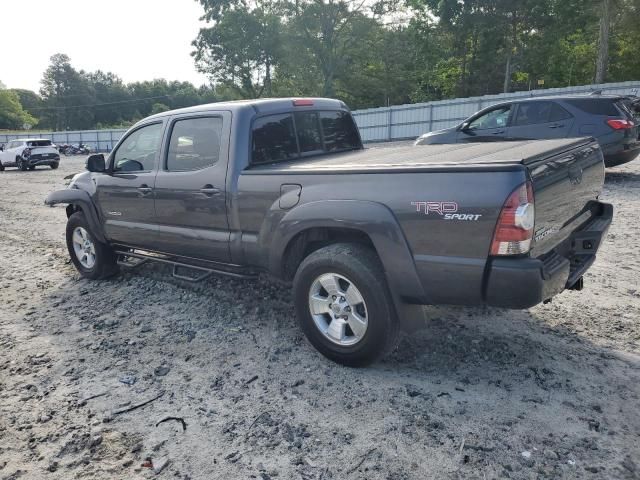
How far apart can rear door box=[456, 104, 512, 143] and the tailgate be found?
617 cm

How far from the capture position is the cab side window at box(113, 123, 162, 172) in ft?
15.5

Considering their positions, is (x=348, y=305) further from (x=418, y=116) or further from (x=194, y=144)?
(x=418, y=116)

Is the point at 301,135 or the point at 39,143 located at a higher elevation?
the point at 39,143

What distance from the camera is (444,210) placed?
279cm

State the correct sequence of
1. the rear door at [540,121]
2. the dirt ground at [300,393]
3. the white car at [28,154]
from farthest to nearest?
the white car at [28,154]
the rear door at [540,121]
the dirt ground at [300,393]

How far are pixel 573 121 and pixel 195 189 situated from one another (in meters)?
7.77

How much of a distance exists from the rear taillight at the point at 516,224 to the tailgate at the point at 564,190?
3.4 inches

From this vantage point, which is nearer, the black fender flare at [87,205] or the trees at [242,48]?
the black fender flare at [87,205]

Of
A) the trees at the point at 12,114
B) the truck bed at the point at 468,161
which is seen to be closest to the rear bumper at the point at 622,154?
the truck bed at the point at 468,161

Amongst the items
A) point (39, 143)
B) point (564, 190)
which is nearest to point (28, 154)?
point (39, 143)

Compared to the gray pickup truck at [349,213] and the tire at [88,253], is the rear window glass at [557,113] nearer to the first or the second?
the gray pickup truck at [349,213]

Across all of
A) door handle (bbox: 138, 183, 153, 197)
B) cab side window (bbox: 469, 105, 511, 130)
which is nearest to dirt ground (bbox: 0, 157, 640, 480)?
door handle (bbox: 138, 183, 153, 197)

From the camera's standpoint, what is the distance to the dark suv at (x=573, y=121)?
28.6 feet

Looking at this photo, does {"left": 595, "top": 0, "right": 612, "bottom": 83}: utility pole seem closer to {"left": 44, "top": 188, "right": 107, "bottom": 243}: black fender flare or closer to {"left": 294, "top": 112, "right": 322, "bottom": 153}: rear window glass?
{"left": 294, "top": 112, "right": 322, "bottom": 153}: rear window glass
